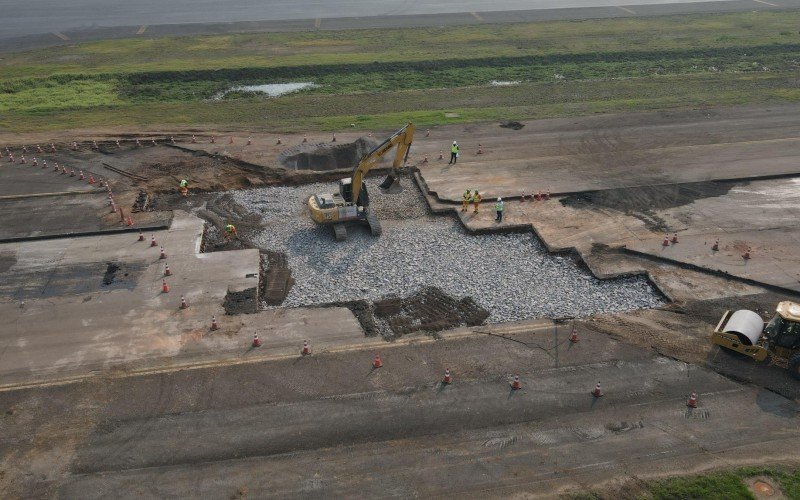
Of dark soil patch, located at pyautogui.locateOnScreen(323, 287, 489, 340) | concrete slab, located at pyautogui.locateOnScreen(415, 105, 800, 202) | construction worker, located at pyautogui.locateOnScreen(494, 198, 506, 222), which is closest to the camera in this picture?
dark soil patch, located at pyautogui.locateOnScreen(323, 287, 489, 340)

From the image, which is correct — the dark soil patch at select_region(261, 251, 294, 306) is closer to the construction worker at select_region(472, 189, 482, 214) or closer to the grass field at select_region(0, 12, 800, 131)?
the construction worker at select_region(472, 189, 482, 214)

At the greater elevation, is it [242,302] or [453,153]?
[453,153]

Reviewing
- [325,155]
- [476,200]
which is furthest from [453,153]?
[325,155]

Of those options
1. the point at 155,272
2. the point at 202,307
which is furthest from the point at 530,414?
the point at 155,272

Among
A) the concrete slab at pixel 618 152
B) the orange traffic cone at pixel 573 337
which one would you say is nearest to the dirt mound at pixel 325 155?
the concrete slab at pixel 618 152

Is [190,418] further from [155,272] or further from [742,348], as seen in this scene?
[742,348]

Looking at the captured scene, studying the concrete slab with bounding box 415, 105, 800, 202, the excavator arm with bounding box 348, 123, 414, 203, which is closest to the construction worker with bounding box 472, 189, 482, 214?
the concrete slab with bounding box 415, 105, 800, 202

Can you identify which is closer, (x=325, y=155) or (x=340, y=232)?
(x=340, y=232)

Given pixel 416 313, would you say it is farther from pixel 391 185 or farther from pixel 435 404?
pixel 391 185
